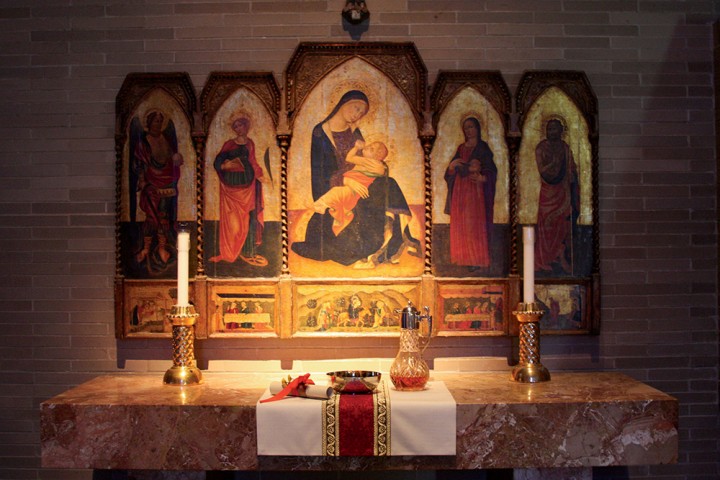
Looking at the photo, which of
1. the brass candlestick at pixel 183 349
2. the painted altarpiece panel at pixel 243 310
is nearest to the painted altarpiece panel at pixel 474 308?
the painted altarpiece panel at pixel 243 310

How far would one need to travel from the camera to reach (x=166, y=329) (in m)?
3.60

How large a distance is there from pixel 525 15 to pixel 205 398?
2.54 meters

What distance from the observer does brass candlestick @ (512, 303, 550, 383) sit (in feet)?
10.8

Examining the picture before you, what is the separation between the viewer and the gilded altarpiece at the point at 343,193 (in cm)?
358

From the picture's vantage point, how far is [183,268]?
10.7 feet

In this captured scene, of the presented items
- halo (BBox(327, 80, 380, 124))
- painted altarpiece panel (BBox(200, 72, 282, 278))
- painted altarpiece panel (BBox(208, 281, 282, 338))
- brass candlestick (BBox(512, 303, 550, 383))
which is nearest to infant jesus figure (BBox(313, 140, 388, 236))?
halo (BBox(327, 80, 380, 124))

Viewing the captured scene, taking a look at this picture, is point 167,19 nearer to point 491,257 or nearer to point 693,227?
point 491,257

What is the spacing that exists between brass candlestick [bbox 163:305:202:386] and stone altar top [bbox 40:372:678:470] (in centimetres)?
37

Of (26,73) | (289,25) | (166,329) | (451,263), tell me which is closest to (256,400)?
(166,329)

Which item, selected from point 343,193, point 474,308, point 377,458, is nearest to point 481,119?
point 343,193

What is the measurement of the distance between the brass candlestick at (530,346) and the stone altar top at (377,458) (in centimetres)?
36

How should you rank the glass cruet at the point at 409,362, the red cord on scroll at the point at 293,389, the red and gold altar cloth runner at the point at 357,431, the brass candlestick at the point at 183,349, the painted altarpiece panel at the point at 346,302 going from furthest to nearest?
the painted altarpiece panel at the point at 346,302
the brass candlestick at the point at 183,349
the glass cruet at the point at 409,362
the red cord on scroll at the point at 293,389
the red and gold altar cloth runner at the point at 357,431

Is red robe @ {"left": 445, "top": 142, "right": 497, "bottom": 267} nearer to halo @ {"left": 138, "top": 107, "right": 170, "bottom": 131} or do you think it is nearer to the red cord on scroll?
the red cord on scroll

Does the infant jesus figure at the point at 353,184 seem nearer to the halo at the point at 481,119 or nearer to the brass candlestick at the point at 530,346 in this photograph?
the halo at the point at 481,119
